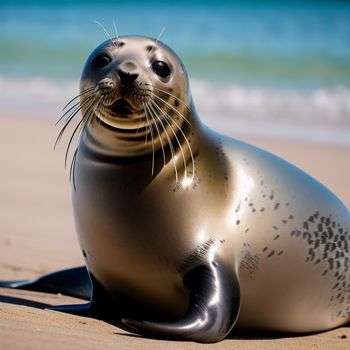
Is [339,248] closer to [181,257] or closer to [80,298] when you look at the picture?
[181,257]

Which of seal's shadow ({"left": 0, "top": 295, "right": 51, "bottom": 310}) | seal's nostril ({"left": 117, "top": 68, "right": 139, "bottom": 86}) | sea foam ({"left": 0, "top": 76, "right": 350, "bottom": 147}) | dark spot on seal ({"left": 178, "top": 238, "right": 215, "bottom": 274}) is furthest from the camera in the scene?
sea foam ({"left": 0, "top": 76, "right": 350, "bottom": 147})

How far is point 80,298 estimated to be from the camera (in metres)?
4.96

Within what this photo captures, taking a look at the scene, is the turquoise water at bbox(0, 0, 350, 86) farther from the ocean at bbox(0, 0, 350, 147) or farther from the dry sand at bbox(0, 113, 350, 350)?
the dry sand at bbox(0, 113, 350, 350)

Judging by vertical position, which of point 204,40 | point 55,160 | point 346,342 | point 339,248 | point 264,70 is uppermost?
point 204,40

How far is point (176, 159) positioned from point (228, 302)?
67 cm

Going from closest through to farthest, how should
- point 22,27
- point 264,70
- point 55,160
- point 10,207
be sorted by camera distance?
point 10,207, point 55,160, point 264,70, point 22,27

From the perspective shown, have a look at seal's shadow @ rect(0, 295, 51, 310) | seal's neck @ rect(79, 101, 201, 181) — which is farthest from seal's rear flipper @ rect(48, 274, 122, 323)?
seal's neck @ rect(79, 101, 201, 181)

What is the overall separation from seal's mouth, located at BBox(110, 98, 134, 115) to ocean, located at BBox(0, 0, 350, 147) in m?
2.16

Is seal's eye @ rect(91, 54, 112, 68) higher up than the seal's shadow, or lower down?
higher up

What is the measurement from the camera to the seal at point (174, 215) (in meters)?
3.84


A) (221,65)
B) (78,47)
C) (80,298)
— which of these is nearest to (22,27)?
(78,47)

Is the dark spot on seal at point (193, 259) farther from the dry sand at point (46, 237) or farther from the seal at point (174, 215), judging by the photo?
the dry sand at point (46, 237)

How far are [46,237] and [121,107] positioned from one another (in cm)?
299

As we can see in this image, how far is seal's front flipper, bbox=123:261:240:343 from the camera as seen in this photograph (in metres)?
3.59
